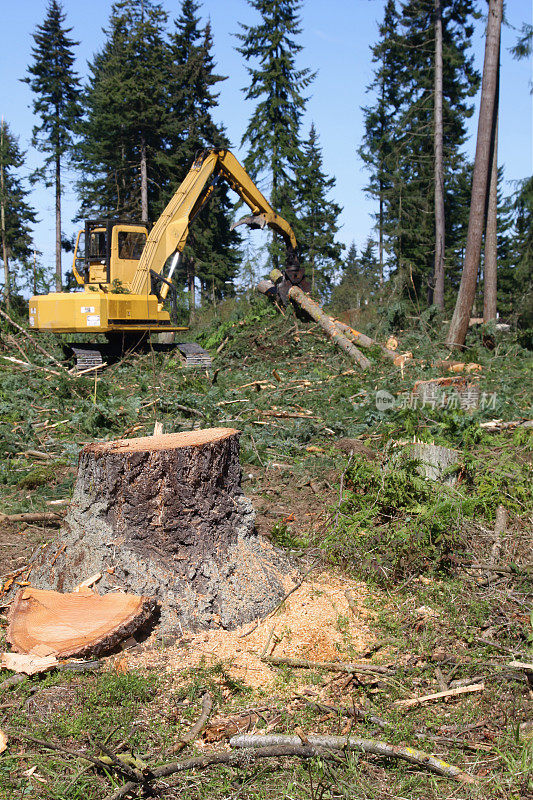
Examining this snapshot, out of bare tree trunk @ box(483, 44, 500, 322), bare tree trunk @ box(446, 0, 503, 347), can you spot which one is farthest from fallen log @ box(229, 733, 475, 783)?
bare tree trunk @ box(483, 44, 500, 322)

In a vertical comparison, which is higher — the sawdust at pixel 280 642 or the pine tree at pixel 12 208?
the pine tree at pixel 12 208

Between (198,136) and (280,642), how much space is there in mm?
30816

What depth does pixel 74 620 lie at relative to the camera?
3.40 metres

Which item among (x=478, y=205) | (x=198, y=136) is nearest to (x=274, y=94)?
(x=198, y=136)

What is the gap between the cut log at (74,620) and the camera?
127 inches

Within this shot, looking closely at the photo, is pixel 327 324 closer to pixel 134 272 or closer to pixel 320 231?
pixel 134 272

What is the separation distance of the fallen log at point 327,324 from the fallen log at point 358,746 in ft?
28.3

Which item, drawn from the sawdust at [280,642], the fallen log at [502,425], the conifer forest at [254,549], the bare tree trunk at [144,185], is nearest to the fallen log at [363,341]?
the conifer forest at [254,549]

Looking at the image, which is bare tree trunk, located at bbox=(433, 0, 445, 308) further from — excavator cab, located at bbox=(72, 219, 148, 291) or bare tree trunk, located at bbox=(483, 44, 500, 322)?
excavator cab, located at bbox=(72, 219, 148, 291)

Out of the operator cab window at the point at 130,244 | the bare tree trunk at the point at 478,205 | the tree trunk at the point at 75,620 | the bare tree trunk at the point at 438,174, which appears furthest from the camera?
the bare tree trunk at the point at 438,174

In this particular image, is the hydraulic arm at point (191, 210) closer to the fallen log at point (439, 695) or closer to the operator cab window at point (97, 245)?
the operator cab window at point (97, 245)

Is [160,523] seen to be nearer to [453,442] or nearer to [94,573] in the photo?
[94,573]

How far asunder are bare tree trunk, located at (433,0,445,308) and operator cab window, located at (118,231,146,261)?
11059mm

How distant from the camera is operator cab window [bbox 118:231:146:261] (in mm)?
12500
